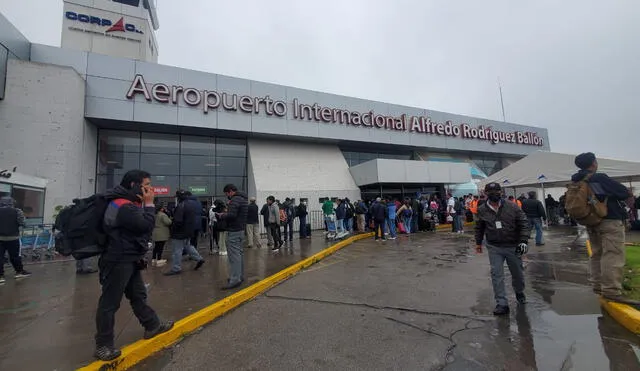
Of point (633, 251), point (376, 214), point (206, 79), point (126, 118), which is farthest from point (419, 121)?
point (126, 118)

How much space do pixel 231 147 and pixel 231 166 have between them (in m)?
1.16

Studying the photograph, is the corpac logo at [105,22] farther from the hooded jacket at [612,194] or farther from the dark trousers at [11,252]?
the hooded jacket at [612,194]

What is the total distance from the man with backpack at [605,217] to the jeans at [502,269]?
37.6 inches

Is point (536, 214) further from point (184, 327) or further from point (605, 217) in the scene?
point (184, 327)

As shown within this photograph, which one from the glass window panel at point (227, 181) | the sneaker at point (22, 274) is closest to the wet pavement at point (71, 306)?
the sneaker at point (22, 274)

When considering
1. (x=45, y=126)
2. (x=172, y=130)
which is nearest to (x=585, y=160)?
(x=45, y=126)

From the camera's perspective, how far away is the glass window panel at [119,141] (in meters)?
14.9

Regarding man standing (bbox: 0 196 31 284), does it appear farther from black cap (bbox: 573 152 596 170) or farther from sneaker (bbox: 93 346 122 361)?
black cap (bbox: 573 152 596 170)

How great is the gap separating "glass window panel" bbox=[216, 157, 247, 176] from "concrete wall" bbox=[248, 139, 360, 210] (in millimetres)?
769

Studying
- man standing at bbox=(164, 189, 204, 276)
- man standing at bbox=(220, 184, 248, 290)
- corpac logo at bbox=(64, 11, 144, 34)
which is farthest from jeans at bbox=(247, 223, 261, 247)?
corpac logo at bbox=(64, 11, 144, 34)

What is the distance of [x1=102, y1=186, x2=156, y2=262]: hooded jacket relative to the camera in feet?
9.30

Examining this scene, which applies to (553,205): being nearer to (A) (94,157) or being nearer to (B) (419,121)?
(B) (419,121)

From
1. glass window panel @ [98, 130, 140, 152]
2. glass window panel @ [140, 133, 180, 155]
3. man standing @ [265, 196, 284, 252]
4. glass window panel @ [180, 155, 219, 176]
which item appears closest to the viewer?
man standing @ [265, 196, 284, 252]

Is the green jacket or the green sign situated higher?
the green sign
